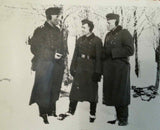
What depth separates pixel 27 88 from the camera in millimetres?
779

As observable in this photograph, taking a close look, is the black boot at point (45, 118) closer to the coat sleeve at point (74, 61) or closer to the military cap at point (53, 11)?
the coat sleeve at point (74, 61)

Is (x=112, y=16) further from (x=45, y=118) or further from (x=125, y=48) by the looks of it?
(x=45, y=118)

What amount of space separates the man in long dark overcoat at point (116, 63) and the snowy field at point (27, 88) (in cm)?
2

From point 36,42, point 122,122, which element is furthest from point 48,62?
point 122,122

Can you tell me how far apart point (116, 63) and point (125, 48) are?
0.06 metres

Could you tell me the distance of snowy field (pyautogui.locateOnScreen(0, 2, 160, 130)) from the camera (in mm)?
778

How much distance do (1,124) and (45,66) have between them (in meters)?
0.26

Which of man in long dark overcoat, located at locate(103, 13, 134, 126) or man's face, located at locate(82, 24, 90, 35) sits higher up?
man's face, located at locate(82, 24, 90, 35)

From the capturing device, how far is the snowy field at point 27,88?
30.6 inches

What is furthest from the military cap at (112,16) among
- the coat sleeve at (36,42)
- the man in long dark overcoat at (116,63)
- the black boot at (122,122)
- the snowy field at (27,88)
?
the black boot at (122,122)

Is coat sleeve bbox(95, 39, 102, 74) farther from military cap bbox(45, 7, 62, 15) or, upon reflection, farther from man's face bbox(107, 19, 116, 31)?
military cap bbox(45, 7, 62, 15)

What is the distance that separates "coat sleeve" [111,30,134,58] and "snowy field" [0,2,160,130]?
0.11 ft

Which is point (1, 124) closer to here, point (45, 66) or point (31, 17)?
point (45, 66)

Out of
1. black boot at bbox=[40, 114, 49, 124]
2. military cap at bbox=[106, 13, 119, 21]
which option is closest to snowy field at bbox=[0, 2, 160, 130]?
black boot at bbox=[40, 114, 49, 124]
